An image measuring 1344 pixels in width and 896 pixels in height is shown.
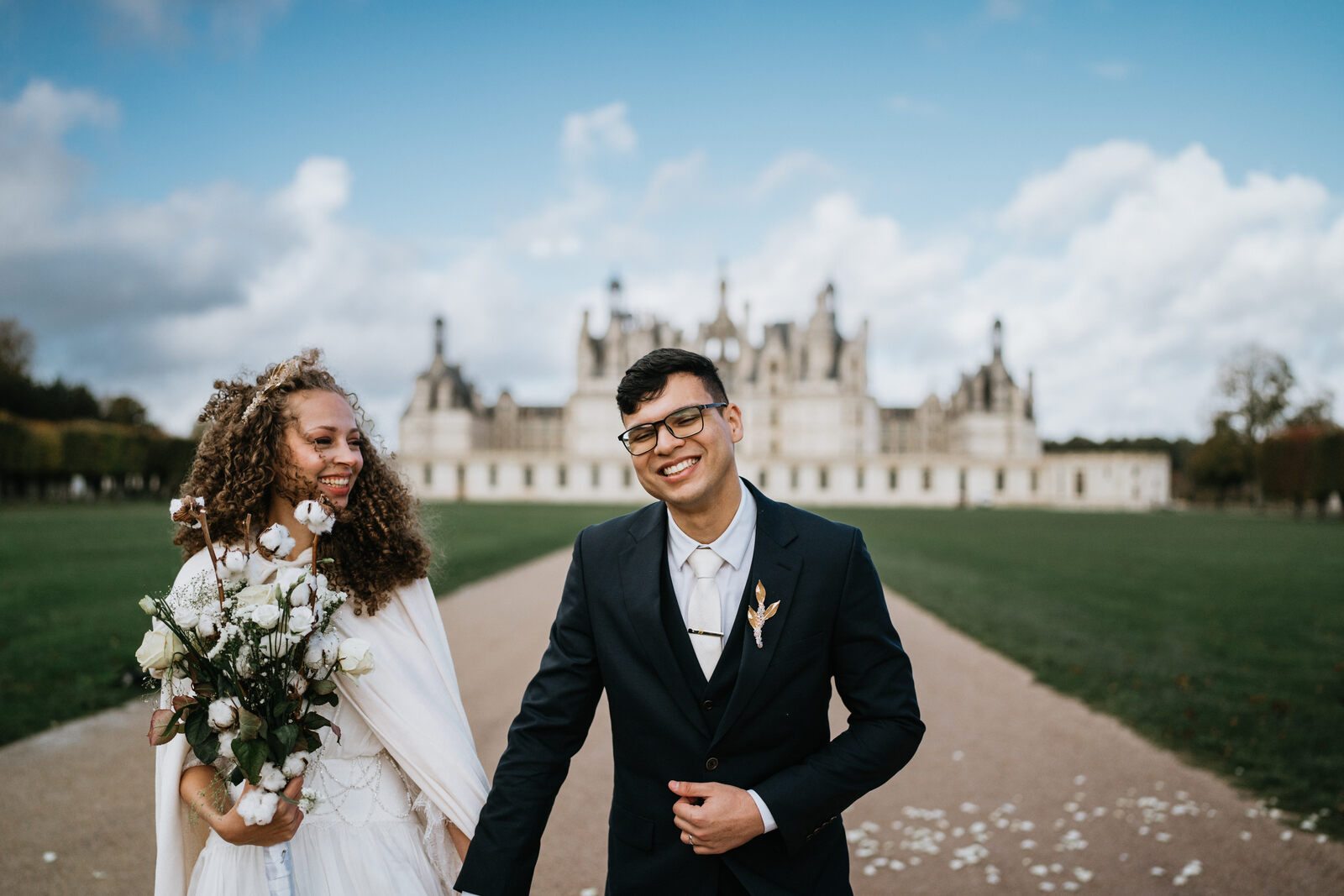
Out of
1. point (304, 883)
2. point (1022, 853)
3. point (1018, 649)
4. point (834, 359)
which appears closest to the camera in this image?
point (304, 883)

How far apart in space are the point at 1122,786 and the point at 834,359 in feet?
195

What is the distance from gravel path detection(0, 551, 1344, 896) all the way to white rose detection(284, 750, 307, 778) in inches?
89.4

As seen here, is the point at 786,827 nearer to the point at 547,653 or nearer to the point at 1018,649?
the point at 547,653

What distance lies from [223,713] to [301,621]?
0.23m

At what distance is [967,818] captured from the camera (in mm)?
4289

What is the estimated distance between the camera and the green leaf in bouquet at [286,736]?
161 cm

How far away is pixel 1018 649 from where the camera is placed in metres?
8.35

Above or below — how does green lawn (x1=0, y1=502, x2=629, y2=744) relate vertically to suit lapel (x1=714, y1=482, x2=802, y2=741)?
below

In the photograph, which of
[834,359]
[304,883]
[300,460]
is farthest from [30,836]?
[834,359]

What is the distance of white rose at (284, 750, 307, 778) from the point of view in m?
1.66

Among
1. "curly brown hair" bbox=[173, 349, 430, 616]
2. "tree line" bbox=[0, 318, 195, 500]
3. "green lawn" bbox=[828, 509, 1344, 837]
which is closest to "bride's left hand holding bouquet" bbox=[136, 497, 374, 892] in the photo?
"curly brown hair" bbox=[173, 349, 430, 616]

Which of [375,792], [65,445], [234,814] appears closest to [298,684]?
[234,814]

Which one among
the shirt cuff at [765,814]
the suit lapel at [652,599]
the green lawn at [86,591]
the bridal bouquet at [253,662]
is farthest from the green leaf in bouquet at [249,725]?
the shirt cuff at [765,814]

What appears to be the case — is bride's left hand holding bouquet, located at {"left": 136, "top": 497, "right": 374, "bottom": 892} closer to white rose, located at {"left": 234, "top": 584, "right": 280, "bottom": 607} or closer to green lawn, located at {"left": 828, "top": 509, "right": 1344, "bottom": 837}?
white rose, located at {"left": 234, "top": 584, "right": 280, "bottom": 607}
